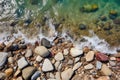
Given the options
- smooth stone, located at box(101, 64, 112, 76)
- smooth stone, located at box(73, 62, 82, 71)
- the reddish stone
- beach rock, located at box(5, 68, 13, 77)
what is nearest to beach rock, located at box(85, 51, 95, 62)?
the reddish stone

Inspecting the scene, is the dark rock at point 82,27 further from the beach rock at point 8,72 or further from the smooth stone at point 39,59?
the beach rock at point 8,72

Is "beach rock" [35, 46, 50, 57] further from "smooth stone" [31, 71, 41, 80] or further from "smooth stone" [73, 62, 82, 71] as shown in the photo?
"smooth stone" [73, 62, 82, 71]

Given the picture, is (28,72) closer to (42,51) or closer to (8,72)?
(8,72)

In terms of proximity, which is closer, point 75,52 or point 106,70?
point 106,70

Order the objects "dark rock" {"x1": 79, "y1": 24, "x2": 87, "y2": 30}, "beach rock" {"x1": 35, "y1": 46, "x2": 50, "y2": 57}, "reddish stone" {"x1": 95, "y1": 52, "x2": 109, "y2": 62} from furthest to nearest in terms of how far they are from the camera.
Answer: "dark rock" {"x1": 79, "y1": 24, "x2": 87, "y2": 30}, "beach rock" {"x1": 35, "y1": 46, "x2": 50, "y2": 57}, "reddish stone" {"x1": 95, "y1": 52, "x2": 109, "y2": 62}

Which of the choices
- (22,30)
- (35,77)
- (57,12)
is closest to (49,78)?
(35,77)

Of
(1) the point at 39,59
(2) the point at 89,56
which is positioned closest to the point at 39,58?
(1) the point at 39,59

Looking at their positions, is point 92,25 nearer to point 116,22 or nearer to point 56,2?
point 116,22
